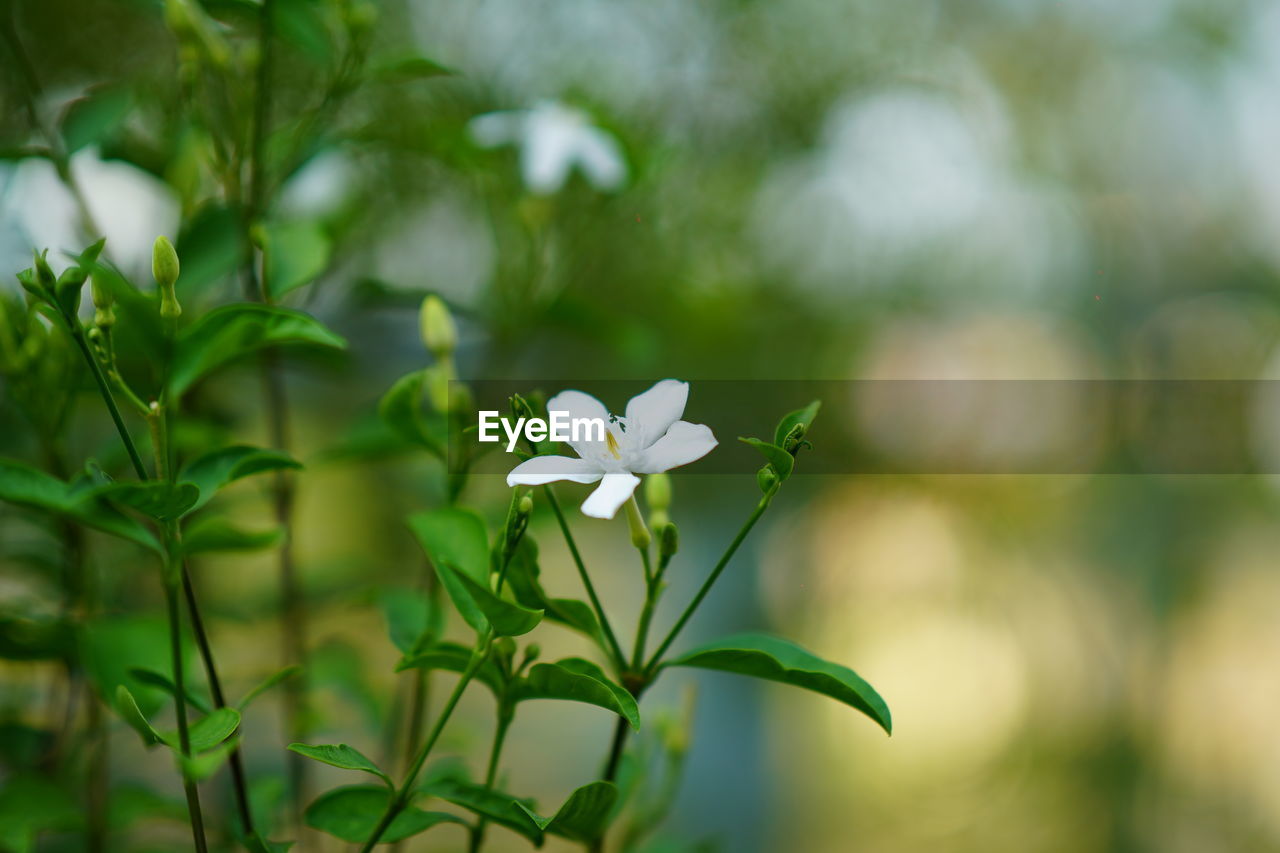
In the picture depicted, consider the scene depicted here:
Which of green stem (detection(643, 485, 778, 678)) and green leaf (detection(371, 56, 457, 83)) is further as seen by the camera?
green leaf (detection(371, 56, 457, 83))

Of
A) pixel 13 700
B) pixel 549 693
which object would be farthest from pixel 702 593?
pixel 13 700

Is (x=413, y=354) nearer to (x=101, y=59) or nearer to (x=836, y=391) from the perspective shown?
(x=101, y=59)

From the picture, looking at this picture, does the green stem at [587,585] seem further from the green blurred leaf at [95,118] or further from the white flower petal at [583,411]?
the green blurred leaf at [95,118]

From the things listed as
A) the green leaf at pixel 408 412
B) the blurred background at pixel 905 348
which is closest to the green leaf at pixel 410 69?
the green leaf at pixel 408 412

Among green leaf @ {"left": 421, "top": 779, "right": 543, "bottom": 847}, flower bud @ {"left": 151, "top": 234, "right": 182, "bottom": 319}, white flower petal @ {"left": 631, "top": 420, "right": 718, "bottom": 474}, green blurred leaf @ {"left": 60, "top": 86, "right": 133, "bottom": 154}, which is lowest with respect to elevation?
green leaf @ {"left": 421, "top": 779, "right": 543, "bottom": 847}

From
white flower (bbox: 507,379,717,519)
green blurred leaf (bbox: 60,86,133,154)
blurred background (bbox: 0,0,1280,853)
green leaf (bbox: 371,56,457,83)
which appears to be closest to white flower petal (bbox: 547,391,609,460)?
white flower (bbox: 507,379,717,519)

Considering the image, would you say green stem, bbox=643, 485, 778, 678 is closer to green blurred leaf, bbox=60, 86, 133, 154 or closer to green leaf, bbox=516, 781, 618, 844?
green leaf, bbox=516, 781, 618, 844

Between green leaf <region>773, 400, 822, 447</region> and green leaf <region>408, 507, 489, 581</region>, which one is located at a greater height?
green leaf <region>773, 400, 822, 447</region>
